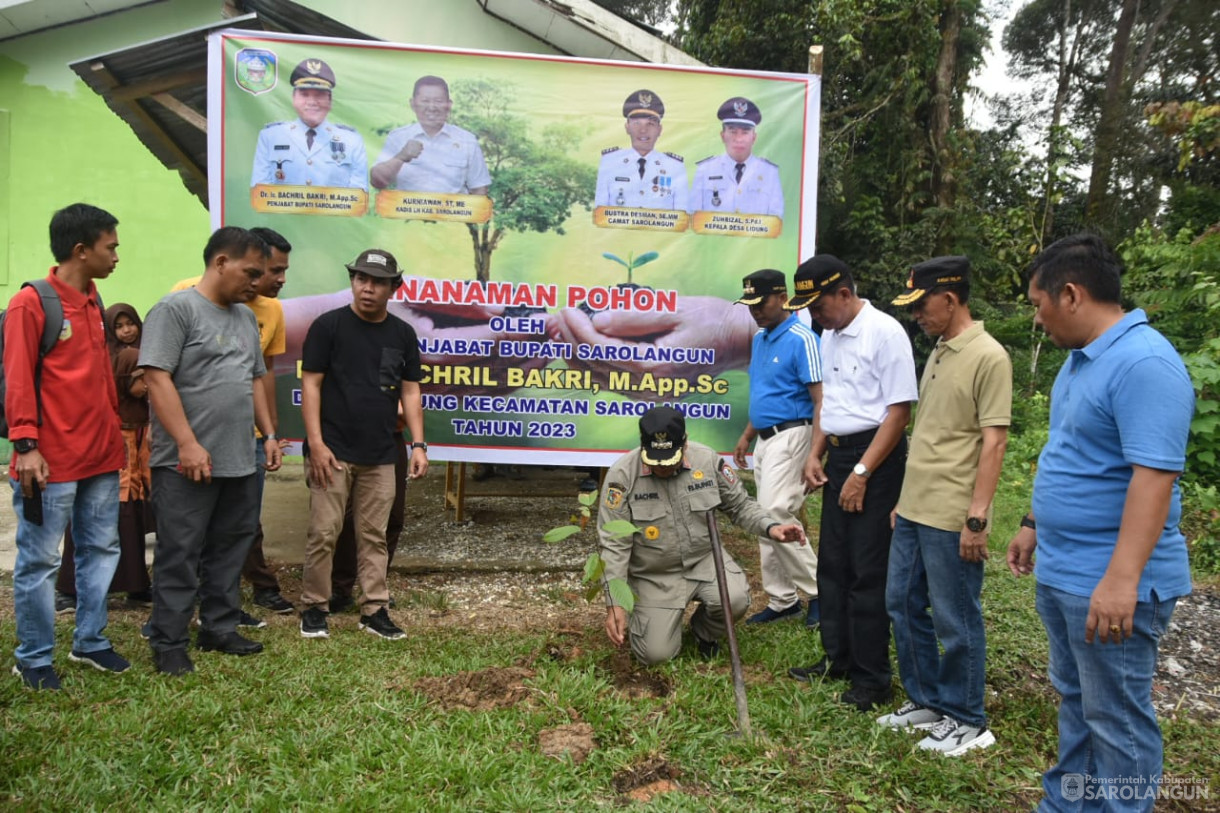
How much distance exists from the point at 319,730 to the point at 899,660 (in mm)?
2199

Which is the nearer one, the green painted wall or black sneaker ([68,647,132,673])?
black sneaker ([68,647,132,673])

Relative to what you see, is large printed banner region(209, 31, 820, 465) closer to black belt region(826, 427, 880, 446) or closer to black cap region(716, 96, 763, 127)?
black cap region(716, 96, 763, 127)

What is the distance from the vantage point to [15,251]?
8.98 meters

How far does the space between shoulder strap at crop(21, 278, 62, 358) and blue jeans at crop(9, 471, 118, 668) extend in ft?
1.77

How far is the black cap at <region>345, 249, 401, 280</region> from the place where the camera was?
3.99m

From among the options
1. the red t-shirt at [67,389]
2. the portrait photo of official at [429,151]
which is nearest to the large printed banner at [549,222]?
the portrait photo of official at [429,151]

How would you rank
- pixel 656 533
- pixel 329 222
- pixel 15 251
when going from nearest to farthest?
pixel 656 533, pixel 329 222, pixel 15 251

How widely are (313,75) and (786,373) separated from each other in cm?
338

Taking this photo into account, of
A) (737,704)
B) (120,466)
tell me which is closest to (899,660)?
(737,704)

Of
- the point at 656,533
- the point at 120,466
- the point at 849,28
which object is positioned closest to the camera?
the point at 120,466

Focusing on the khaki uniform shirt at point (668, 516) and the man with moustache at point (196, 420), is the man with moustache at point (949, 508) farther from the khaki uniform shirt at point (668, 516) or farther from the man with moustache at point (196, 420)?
the man with moustache at point (196, 420)

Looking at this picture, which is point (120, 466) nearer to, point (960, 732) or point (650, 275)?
point (650, 275)

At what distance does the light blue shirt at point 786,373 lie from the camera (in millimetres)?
4261

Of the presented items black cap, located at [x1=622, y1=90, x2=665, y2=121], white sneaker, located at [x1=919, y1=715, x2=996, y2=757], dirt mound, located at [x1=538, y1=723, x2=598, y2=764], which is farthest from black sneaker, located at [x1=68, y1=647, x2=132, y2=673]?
black cap, located at [x1=622, y1=90, x2=665, y2=121]
